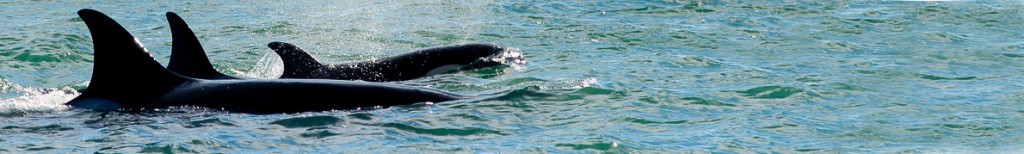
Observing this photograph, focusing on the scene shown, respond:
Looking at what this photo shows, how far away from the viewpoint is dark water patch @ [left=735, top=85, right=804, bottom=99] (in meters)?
13.0

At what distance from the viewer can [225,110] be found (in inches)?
429

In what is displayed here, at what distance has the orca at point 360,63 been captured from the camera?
12434 millimetres

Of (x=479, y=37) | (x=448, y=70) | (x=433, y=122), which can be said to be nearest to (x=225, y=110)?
(x=433, y=122)

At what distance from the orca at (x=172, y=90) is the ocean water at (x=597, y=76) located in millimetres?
206

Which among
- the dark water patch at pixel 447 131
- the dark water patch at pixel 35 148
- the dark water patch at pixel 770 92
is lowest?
the dark water patch at pixel 770 92

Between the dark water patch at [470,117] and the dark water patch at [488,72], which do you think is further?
the dark water patch at [488,72]

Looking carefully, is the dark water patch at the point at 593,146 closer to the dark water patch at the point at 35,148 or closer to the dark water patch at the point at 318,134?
the dark water patch at the point at 318,134

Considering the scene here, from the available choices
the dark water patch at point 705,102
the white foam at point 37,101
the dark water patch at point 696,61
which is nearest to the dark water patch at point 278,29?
the dark water patch at point 696,61

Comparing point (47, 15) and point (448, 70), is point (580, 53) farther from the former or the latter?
point (47, 15)

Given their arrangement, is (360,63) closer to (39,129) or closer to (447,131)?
(447,131)

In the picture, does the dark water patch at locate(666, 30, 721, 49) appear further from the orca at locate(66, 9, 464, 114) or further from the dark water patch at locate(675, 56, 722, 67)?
the orca at locate(66, 9, 464, 114)

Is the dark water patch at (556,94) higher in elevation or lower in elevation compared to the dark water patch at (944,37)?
higher

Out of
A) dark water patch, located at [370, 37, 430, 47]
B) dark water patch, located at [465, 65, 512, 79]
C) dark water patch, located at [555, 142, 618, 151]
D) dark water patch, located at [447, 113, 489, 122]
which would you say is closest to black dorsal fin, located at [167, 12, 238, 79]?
dark water patch, located at [447, 113, 489, 122]

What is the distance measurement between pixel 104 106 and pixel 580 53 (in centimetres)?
746
